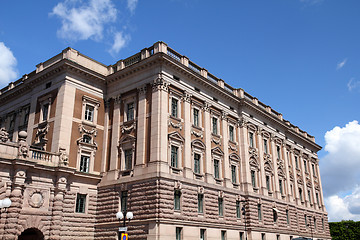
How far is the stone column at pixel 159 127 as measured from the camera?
3192 centimetres

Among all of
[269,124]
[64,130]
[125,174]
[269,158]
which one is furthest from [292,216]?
[64,130]

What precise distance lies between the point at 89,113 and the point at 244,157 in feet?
63.5

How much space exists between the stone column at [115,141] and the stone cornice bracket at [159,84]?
5.47 metres

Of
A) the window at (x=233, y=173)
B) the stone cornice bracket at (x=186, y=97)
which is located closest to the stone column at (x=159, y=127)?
the stone cornice bracket at (x=186, y=97)

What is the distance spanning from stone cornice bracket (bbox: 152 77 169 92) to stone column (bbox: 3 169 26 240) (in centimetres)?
1400

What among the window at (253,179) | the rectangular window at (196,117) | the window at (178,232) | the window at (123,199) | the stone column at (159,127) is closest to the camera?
the window at (178,232)

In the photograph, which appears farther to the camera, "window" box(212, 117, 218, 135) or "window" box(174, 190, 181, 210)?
"window" box(212, 117, 218, 135)

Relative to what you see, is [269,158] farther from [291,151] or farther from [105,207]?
[105,207]

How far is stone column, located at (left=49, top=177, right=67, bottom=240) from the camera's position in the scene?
101ft

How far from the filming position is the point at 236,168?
4244 cm

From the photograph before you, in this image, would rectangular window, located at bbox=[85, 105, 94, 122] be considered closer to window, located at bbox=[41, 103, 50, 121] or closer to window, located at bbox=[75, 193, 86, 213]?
window, located at bbox=[41, 103, 50, 121]

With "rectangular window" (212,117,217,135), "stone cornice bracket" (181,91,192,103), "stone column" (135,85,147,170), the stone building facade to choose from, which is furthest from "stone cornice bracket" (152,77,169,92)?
"rectangular window" (212,117,217,135)

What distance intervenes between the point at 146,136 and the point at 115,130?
4.77 m

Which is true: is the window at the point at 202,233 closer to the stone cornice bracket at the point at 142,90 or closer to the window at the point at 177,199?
the window at the point at 177,199
